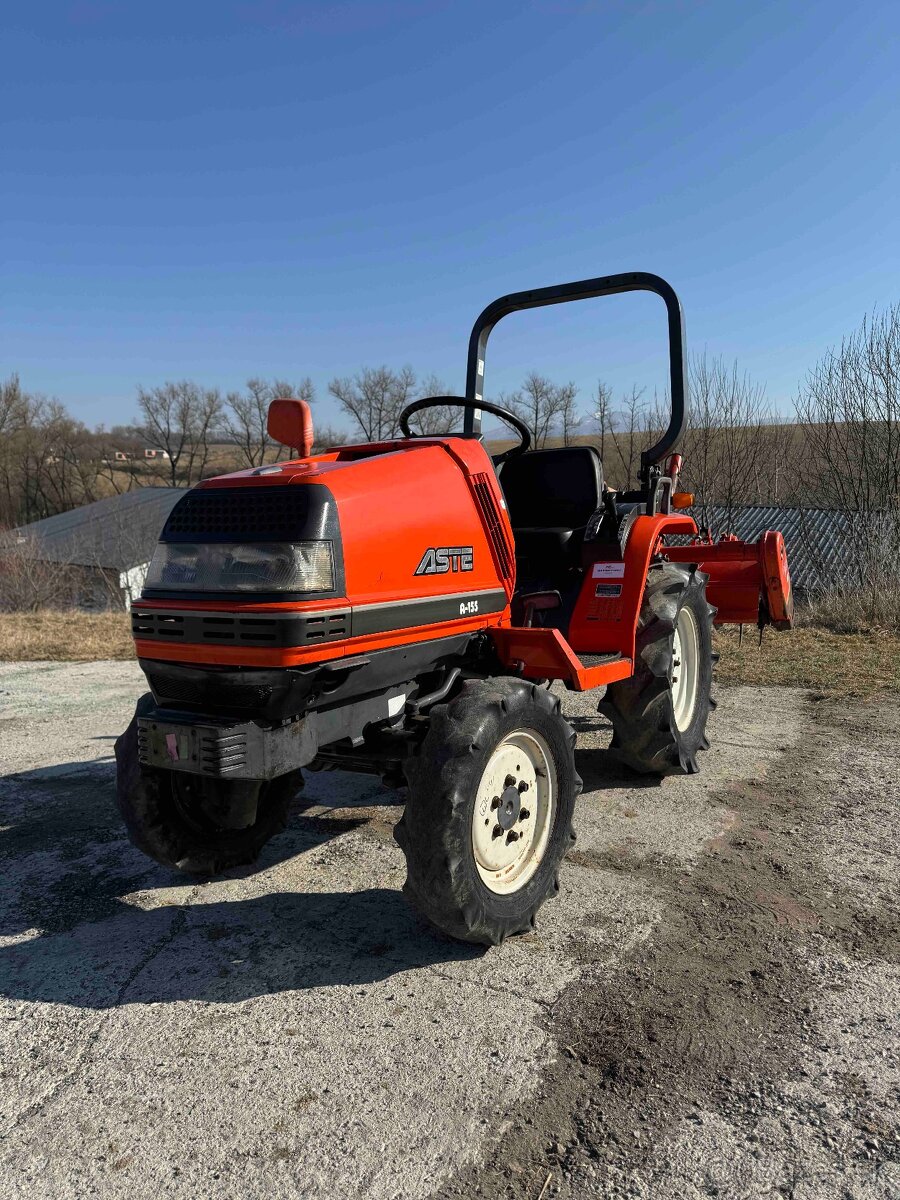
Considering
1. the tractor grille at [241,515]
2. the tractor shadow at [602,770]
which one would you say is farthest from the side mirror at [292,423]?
the tractor shadow at [602,770]

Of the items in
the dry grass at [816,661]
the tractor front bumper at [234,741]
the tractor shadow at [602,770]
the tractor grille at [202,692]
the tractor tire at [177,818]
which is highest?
the tractor grille at [202,692]

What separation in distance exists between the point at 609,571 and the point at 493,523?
2.84 feet

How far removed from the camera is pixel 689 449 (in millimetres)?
15250

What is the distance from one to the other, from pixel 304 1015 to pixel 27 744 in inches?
152

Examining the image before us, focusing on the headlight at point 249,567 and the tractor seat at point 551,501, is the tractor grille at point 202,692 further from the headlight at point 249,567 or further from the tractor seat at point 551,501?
the tractor seat at point 551,501

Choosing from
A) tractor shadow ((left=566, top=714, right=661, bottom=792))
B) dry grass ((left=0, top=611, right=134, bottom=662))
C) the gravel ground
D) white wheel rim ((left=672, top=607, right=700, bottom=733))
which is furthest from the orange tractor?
dry grass ((left=0, top=611, right=134, bottom=662))

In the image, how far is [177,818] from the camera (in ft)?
11.0

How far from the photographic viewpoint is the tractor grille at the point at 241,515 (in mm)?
2721

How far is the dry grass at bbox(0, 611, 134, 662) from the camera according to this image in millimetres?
9125

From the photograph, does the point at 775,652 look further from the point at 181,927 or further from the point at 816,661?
the point at 181,927

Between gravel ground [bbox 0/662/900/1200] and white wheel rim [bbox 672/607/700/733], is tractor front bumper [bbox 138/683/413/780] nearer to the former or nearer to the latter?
gravel ground [bbox 0/662/900/1200]

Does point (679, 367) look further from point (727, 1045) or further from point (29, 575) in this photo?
point (29, 575)

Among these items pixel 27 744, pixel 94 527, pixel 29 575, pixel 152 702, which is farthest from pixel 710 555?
pixel 94 527

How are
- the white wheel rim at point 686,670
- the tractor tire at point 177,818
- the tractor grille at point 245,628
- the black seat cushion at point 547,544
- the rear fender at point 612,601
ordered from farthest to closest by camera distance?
the white wheel rim at point 686,670, the black seat cushion at point 547,544, the rear fender at point 612,601, the tractor tire at point 177,818, the tractor grille at point 245,628
